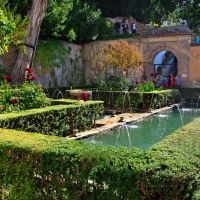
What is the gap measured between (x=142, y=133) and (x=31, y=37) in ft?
30.0

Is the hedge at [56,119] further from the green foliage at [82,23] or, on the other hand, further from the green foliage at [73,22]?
the green foliage at [82,23]

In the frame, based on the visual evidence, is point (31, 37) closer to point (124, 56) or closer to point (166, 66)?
point (124, 56)

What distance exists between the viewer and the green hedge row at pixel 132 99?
1599 cm

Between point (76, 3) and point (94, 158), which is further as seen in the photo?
point (76, 3)

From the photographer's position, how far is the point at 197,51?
2291 cm

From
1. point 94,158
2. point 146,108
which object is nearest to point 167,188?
point 94,158

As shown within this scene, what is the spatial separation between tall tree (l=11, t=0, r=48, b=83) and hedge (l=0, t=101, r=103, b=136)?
748cm

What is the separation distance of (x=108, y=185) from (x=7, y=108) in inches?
271

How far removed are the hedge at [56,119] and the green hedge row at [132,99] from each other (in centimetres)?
446

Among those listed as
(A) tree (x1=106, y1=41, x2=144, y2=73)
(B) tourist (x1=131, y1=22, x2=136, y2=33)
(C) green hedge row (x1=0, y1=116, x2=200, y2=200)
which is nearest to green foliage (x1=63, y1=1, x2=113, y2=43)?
(A) tree (x1=106, y1=41, x2=144, y2=73)

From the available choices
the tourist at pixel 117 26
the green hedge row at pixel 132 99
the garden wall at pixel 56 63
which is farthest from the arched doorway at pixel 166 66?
the green hedge row at pixel 132 99

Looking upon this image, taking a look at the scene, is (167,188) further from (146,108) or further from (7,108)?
(146,108)

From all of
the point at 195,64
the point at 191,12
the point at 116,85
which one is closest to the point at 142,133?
the point at 116,85

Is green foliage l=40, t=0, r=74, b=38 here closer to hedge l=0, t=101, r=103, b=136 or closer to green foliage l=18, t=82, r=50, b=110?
hedge l=0, t=101, r=103, b=136
